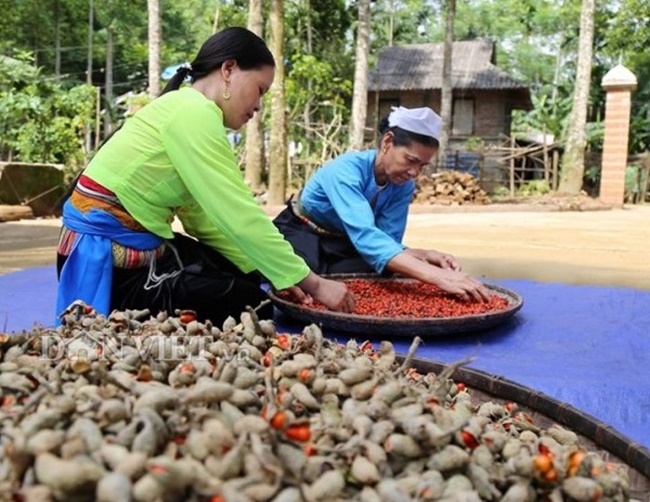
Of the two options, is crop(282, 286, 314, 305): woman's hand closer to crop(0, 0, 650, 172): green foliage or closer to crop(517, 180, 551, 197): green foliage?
crop(0, 0, 650, 172): green foliage

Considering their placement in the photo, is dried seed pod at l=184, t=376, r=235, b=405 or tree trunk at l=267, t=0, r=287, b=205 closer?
dried seed pod at l=184, t=376, r=235, b=405

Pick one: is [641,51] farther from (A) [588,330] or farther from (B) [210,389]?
(B) [210,389]

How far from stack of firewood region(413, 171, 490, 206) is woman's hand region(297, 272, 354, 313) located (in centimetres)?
1025

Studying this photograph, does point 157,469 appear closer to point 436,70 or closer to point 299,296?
point 299,296

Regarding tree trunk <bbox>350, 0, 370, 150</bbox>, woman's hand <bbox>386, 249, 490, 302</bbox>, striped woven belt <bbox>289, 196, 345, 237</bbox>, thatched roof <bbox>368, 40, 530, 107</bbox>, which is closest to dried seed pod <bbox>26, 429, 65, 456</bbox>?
woman's hand <bbox>386, 249, 490, 302</bbox>

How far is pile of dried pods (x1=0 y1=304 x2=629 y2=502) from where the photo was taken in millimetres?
704

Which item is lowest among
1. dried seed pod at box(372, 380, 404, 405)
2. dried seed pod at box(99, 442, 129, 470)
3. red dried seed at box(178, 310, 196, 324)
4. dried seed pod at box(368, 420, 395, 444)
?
red dried seed at box(178, 310, 196, 324)

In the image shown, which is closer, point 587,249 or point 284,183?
point 587,249

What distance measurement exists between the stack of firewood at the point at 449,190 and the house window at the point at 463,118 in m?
6.73

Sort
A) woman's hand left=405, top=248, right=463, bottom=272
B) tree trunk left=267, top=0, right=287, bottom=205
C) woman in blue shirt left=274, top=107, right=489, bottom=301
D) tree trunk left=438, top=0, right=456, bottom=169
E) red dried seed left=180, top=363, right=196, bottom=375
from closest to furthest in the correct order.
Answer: red dried seed left=180, top=363, right=196, bottom=375
woman in blue shirt left=274, top=107, right=489, bottom=301
woman's hand left=405, top=248, right=463, bottom=272
tree trunk left=267, top=0, right=287, bottom=205
tree trunk left=438, top=0, right=456, bottom=169

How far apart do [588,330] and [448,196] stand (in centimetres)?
1022

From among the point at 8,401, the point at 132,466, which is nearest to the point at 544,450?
the point at 132,466

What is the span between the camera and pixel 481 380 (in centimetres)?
137

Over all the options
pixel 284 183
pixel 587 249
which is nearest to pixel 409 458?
pixel 587 249
